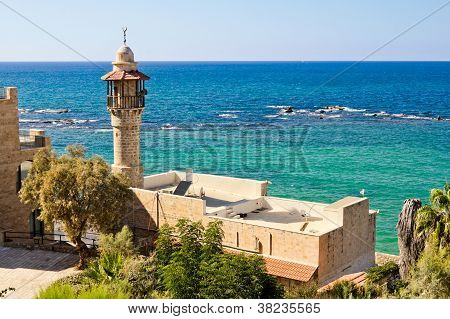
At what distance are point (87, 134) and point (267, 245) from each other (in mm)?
62751

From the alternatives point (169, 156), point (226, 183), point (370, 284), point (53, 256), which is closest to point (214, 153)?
point (169, 156)

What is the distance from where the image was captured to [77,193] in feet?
77.6

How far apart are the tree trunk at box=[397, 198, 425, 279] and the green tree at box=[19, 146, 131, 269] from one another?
1133 centimetres

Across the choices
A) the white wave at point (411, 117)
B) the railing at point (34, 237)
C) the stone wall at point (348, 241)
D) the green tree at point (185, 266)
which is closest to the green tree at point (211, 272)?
the green tree at point (185, 266)

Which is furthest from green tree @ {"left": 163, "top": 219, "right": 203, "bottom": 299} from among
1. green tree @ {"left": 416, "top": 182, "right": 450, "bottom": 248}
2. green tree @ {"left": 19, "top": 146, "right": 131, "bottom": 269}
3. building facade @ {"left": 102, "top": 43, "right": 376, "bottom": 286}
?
green tree @ {"left": 416, "top": 182, "right": 450, "bottom": 248}

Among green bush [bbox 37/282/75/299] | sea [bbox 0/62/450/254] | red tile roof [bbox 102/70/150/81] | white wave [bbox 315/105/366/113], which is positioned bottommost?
sea [bbox 0/62/450/254]

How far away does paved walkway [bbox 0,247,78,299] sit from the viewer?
21.7m

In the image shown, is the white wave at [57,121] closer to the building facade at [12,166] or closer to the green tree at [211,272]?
the building facade at [12,166]

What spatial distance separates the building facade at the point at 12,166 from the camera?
91.7ft

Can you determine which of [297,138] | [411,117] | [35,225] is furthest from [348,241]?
[411,117]

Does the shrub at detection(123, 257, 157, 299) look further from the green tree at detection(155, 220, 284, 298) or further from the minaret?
the minaret

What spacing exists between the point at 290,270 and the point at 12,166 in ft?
48.3

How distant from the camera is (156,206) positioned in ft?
86.5

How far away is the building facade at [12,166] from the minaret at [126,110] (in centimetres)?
454
